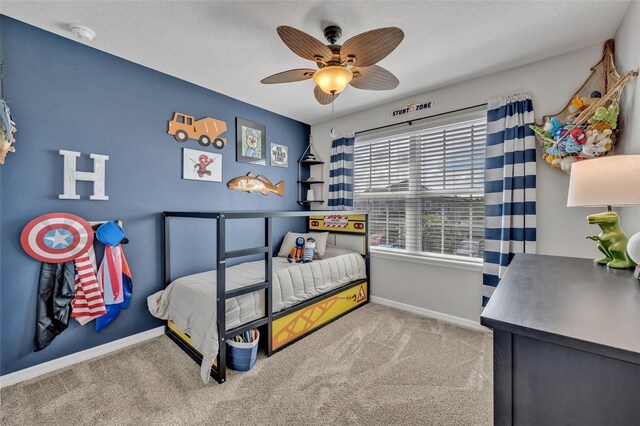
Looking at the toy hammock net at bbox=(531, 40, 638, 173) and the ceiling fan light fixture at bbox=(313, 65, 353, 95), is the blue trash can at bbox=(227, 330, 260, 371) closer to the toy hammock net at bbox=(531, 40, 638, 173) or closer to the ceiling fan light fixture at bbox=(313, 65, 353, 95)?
the ceiling fan light fixture at bbox=(313, 65, 353, 95)

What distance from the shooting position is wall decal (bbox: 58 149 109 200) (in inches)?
75.6

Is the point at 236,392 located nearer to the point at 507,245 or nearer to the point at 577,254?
the point at 507,245

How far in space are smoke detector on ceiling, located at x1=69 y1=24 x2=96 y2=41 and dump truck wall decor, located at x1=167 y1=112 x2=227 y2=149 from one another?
75 cm

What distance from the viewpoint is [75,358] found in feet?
6.48

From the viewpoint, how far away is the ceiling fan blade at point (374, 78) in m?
1.71

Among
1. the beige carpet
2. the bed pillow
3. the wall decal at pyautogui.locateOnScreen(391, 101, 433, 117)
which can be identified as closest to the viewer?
the beige carpet

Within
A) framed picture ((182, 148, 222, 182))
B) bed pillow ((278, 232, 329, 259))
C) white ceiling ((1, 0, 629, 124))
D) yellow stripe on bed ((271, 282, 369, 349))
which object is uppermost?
white ceiling ((1, 0, 629, 124))

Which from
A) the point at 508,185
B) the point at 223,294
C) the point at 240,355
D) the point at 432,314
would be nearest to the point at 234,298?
the point at 223,294

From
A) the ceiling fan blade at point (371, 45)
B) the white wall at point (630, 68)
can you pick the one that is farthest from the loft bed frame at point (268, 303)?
the white wall at point (630, 68)

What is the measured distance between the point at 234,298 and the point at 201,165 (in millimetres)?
1479

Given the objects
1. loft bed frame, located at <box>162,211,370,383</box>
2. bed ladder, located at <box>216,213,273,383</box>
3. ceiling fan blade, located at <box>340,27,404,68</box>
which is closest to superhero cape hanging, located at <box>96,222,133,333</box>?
loft bed frame, located at <box>162,211,370,383</box>

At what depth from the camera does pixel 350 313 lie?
287cm

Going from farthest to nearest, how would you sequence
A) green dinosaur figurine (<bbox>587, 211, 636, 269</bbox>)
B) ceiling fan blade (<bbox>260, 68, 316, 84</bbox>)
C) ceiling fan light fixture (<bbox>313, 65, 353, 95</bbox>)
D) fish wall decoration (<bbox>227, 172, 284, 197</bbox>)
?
fish wall decoration (<bbox>227, 172, 284, 197</bbox>)
ceiling fan blade (<bbox>260, 68, 316, 84</bbox>)
ceiling fan light fixture (<bbox>313, 65, 353, 95</bbox>)
green dinosaur figurine (<bbox>587, 211, 636, 269</bbox>)

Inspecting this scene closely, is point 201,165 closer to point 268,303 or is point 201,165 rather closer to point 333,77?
point 268,303
